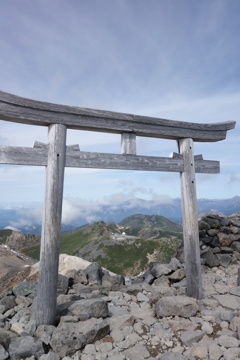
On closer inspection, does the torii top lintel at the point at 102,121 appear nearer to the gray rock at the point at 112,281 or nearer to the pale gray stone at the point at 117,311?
the pale gray stone at the point at 117,311

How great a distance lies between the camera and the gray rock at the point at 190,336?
17.9 feet

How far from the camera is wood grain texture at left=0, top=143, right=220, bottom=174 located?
6020 mm

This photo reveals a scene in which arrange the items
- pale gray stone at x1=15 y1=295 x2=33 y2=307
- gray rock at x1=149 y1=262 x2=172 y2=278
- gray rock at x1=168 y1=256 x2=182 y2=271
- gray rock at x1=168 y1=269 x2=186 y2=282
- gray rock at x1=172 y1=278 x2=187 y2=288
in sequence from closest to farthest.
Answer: pale gray stone at x1=15 y1=295 x2=33 y2=307 < gray rock at x1=172 y1=278 x2=187 y2=288 < gray rock at x1=168 y1=269 x2=186 y2=282 < gray rock at x1=149 y1=262 x2=172 y2=278 < gray rock at x1=168 y1=256 x2=182 y2=271

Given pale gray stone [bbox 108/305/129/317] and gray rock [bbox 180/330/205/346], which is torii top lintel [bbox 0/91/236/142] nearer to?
pale gray stone [bbox 108/305/129/317]

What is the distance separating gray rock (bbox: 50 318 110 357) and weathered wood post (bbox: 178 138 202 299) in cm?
322

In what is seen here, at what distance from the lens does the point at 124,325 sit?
19.8 ft

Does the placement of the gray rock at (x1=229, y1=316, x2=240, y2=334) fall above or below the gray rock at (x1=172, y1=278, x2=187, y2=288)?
below

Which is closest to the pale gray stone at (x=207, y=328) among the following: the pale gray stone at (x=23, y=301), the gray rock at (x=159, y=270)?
the gray rock at (x=159, y=270)

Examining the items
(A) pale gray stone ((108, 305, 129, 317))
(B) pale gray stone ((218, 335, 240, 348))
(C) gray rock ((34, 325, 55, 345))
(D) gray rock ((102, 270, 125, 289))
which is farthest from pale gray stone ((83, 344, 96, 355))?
(D) gray rock ((102, 270, 125, 289))

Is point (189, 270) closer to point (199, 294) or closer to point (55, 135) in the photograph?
point (199, 294)

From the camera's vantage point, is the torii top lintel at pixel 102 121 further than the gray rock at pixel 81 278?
No

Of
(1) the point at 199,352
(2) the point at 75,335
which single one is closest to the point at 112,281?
(2) the point at 75,335

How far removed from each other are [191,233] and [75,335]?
14.2ft

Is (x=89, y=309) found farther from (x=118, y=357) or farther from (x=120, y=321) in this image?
(x=118, y=357)
